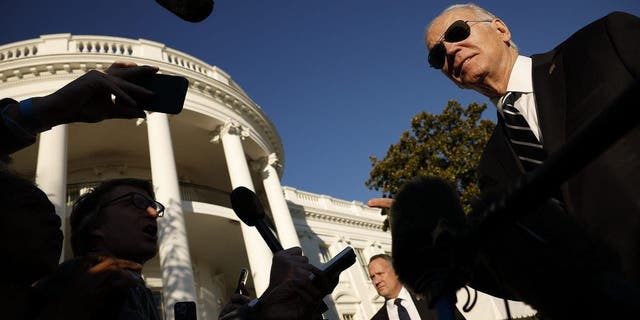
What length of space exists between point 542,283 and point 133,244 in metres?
2.13

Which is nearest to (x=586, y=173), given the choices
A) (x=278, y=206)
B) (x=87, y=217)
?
(x=87, y=217)

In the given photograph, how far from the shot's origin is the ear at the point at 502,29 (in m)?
2.63

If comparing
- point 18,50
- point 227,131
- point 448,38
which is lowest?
point 448,38

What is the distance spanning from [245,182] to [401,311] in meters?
11.0

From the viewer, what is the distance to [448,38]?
2559 millimetres

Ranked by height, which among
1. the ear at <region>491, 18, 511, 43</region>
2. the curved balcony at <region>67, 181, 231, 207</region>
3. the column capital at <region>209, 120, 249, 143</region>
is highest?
the column capital at <region>209, 120, 249, 143</region>

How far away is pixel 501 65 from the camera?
2.47 m

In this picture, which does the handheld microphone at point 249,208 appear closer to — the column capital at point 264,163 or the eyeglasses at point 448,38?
the eyeglasses at point 448,38

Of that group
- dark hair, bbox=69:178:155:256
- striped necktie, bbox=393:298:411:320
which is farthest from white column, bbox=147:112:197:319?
dark hair, bbox=69:178:155:256

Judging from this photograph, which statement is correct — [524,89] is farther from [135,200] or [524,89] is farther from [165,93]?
[135,200]

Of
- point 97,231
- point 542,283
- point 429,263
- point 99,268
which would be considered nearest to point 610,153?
point 542,283

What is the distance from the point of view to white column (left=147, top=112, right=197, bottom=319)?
10.4 metres

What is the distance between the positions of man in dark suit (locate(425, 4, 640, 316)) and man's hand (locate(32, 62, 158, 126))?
1.45 meters

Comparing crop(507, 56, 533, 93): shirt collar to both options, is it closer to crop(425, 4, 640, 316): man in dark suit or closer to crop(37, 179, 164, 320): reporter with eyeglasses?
crop(425, 4, 640, 316): man in dark suit
